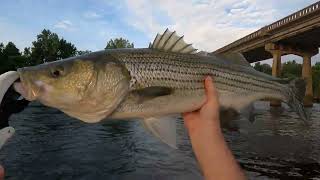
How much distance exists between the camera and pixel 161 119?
2900 millimetres

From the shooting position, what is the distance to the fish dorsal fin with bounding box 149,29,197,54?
3.04 metres

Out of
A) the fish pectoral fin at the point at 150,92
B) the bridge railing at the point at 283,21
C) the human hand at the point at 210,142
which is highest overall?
the bridge railing at the point at 283,21

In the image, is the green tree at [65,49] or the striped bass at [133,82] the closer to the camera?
the striped bass at [133,82]

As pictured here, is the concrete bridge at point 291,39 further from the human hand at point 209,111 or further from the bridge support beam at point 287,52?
the human hand at point 209,111

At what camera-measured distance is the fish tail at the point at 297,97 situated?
12.6 feet

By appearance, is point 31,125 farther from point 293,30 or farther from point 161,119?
point 293,30

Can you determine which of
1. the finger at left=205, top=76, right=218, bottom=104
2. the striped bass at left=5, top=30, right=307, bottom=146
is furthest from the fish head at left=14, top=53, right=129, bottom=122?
the finger at left=205, top=76, right=218, bottom=104

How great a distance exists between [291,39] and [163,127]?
192ft

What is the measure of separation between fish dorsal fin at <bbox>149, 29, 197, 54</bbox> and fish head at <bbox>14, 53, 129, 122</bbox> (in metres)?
0.43

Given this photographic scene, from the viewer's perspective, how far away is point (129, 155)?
13.8 meters

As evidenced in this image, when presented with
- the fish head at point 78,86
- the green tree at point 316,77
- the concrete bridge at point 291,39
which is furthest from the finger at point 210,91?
the green tree at point 316,77

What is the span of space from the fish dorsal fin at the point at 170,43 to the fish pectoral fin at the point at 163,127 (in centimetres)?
51

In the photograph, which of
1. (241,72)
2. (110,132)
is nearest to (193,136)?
(241,72)

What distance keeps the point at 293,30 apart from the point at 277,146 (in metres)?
39.1
